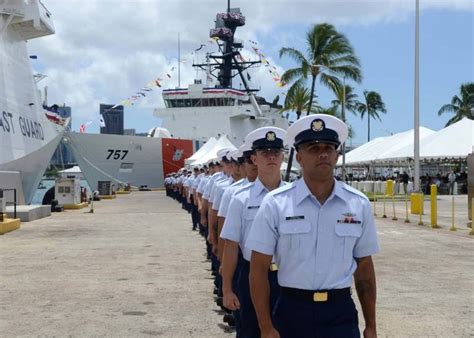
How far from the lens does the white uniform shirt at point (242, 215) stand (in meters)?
3.80

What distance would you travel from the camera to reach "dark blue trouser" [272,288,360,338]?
2676 millimetres

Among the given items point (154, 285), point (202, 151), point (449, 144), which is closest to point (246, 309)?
point (154, 285)

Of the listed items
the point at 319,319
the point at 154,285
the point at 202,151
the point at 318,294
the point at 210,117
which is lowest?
the point at 154,285

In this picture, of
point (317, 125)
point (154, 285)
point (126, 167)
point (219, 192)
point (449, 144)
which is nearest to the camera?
point (317, 125)

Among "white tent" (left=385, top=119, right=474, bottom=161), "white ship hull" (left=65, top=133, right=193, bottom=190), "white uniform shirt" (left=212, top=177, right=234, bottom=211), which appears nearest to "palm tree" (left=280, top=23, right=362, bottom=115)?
"white tent" (left=385, top=119, right=474, bottom=161)

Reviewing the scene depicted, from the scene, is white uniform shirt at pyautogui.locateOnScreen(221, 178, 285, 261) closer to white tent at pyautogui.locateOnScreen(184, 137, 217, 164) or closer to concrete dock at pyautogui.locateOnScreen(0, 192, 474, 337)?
concrete dock at pyautogui.locateOnScreen(0, 192, 474, 337)

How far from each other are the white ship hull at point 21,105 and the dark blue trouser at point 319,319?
17206 millimetres

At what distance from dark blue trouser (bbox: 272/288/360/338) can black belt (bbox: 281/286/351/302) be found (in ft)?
0.04

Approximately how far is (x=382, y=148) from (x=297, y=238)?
38.6 metres

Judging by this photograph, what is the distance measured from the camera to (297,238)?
2.71 metres

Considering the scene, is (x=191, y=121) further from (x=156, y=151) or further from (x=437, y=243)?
(x=437, y=243)

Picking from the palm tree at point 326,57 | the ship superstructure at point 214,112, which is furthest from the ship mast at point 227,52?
the palm tree at point 326,57

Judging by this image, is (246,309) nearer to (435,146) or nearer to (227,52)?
Result: (435,146)

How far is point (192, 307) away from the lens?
643cm
